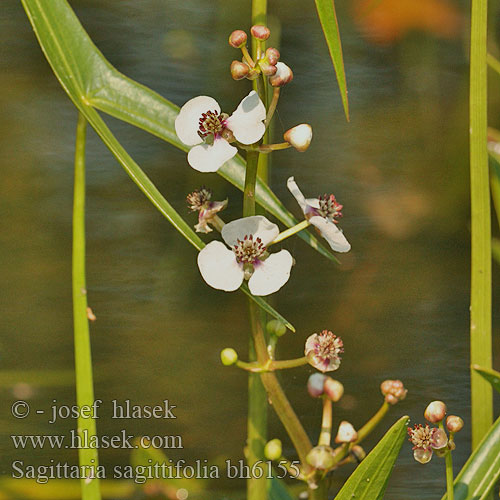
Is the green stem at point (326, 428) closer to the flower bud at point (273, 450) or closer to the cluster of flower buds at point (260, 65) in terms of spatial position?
the flower bud at point (273, 450)

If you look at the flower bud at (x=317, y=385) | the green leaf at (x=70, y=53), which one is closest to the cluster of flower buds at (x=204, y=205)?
the green leaf at (x=70, y=53)

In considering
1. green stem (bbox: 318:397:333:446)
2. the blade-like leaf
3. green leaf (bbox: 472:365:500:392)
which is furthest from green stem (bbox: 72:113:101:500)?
green leaf (bbox: 472:365:500:392)

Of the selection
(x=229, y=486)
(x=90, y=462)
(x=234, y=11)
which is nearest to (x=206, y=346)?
(x=229, y=486)

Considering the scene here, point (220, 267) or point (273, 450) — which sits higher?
point (220, 267)

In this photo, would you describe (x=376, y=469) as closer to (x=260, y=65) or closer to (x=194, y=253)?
(x=260, y=65)

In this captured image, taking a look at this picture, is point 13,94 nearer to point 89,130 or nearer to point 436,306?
point 89,130

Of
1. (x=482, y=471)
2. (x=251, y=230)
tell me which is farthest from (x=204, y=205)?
(x=482, y=471)
